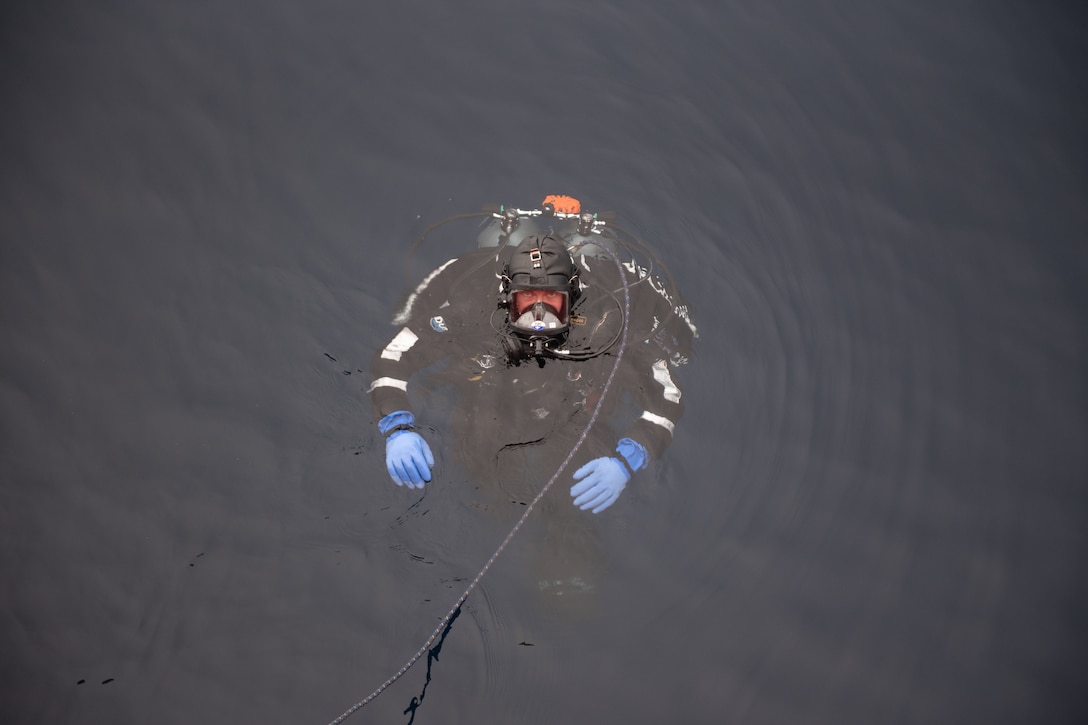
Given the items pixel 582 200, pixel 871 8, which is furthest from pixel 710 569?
pixel 871 8

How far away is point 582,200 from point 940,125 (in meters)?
3.27

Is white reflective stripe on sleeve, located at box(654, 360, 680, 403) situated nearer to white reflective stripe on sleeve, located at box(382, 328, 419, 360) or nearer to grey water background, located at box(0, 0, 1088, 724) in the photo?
grey water background, located at box(0, 0, 1088, 724)

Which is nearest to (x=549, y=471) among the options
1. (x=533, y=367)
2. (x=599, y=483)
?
(x=599, y=483)

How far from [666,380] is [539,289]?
1087 mm

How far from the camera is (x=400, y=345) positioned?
5.16m

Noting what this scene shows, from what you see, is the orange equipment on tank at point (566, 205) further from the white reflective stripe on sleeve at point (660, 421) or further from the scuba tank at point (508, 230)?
the white reflective stripe on sleeve at point (660, 421)

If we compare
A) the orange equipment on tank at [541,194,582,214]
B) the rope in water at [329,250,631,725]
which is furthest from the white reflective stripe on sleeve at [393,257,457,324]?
the rope in water at [329,250,631,725]

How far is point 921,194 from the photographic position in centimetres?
684

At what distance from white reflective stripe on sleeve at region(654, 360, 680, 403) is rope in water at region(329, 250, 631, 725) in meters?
0.24

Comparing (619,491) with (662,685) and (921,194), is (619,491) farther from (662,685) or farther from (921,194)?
(921,194)

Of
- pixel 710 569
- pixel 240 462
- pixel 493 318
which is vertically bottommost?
pixel 710 569

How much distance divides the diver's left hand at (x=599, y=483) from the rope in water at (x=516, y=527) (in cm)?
14

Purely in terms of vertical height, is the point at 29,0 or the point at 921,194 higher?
the point at 29,0

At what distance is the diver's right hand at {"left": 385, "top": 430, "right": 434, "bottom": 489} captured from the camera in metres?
4.93
